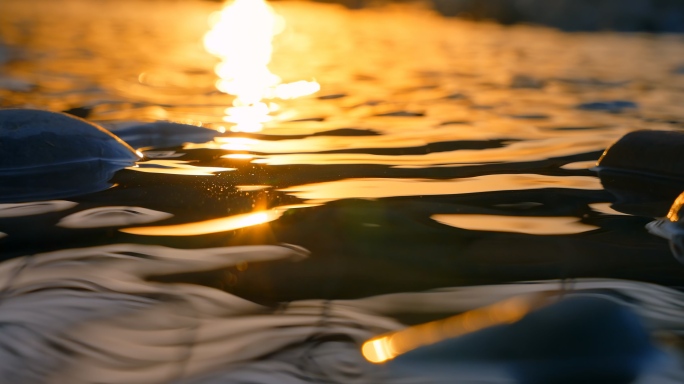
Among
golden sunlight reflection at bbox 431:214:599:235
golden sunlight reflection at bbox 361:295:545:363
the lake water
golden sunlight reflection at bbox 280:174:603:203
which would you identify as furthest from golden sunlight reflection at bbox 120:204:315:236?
golden sunlight reflection at bbox 361:295:545:363

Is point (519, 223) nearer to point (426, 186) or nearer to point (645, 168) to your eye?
point (426, 186)

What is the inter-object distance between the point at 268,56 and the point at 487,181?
641cm

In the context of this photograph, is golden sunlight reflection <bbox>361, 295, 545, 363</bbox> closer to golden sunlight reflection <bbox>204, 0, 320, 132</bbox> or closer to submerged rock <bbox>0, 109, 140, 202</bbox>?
submerged rock <bbox>0, 109, 140, 202</bbox>

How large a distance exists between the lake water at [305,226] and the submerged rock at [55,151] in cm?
13

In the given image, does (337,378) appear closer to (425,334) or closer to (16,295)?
(425,334)

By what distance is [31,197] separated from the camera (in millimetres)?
2324

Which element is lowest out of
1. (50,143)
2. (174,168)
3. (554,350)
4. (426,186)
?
(554,350)

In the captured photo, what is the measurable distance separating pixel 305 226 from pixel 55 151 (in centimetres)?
129

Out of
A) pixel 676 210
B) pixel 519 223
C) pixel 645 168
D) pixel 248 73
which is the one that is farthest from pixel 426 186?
pixel 248 73

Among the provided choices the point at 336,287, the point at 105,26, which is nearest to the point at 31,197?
the point at 336,287

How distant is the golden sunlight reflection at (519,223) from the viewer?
1998 mm

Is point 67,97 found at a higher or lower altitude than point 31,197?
higher

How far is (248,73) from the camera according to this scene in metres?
6.90

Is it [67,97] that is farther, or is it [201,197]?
[67,97]
